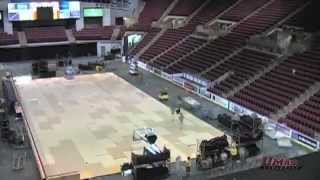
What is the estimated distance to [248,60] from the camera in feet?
109

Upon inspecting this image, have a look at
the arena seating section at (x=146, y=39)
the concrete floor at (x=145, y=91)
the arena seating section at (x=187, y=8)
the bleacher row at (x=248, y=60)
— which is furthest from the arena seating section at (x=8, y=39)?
the arena seating section at (x=187, y=8)

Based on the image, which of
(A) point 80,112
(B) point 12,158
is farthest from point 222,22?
(B) point 12,158

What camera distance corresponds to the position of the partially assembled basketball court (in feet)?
67.2

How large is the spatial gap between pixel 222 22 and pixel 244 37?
553cm

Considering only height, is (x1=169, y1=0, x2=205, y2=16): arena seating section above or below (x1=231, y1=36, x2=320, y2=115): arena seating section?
above

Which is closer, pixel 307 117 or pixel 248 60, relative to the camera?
pixel 307 117

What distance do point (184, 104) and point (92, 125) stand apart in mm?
6629

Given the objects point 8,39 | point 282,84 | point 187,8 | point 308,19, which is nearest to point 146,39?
point 187,8

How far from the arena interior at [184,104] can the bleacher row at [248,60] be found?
0.36 feet

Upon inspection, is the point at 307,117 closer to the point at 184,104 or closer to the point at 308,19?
the point at 184,104

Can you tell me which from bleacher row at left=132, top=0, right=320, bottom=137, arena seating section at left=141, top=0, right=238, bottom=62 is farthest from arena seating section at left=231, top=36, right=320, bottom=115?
arena seating section at left=141, top=0, right=238, bottom=62

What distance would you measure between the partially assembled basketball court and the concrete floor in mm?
561

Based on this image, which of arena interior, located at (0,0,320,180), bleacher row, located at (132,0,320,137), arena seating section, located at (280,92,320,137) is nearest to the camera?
arena interior, located at (0,0,320,180)

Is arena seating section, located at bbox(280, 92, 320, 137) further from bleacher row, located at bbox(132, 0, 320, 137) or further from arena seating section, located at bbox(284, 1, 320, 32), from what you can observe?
arena seating section, located at bbox(284, 1, 320, 32)
